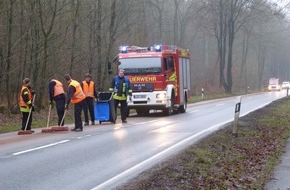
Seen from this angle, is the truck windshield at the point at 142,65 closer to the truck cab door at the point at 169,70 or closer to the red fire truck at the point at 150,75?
the red fire truck at the point at 150,75

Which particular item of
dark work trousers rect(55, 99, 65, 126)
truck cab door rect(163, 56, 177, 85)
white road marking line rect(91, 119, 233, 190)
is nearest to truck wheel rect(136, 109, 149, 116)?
truck cab door rect(163, 56, 177, 85)

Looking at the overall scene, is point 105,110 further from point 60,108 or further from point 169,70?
point 169,70

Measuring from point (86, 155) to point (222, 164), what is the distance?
2963mm

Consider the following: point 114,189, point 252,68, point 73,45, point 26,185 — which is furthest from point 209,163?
point 252,68

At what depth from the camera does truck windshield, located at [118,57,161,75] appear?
81.9 feet

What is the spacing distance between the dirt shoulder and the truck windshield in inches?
337

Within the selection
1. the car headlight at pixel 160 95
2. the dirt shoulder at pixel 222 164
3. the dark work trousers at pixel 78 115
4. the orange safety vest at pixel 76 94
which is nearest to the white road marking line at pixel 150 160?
the dirt shoulder at pixel 222 164

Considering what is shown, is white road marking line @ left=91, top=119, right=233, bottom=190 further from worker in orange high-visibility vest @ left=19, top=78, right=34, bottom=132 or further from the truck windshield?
the truck windshield

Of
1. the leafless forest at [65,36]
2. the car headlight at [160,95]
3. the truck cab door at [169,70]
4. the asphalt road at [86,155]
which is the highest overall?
the leafless forest at [65,36]

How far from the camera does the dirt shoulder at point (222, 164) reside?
8.64m

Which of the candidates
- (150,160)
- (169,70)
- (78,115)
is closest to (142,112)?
(169,70)

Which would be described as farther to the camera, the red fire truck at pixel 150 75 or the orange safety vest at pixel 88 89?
the red fire truck at pixel 150 75

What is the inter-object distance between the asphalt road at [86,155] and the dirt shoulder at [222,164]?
0.48 m

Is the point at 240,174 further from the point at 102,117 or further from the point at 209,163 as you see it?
the point at 102,117
